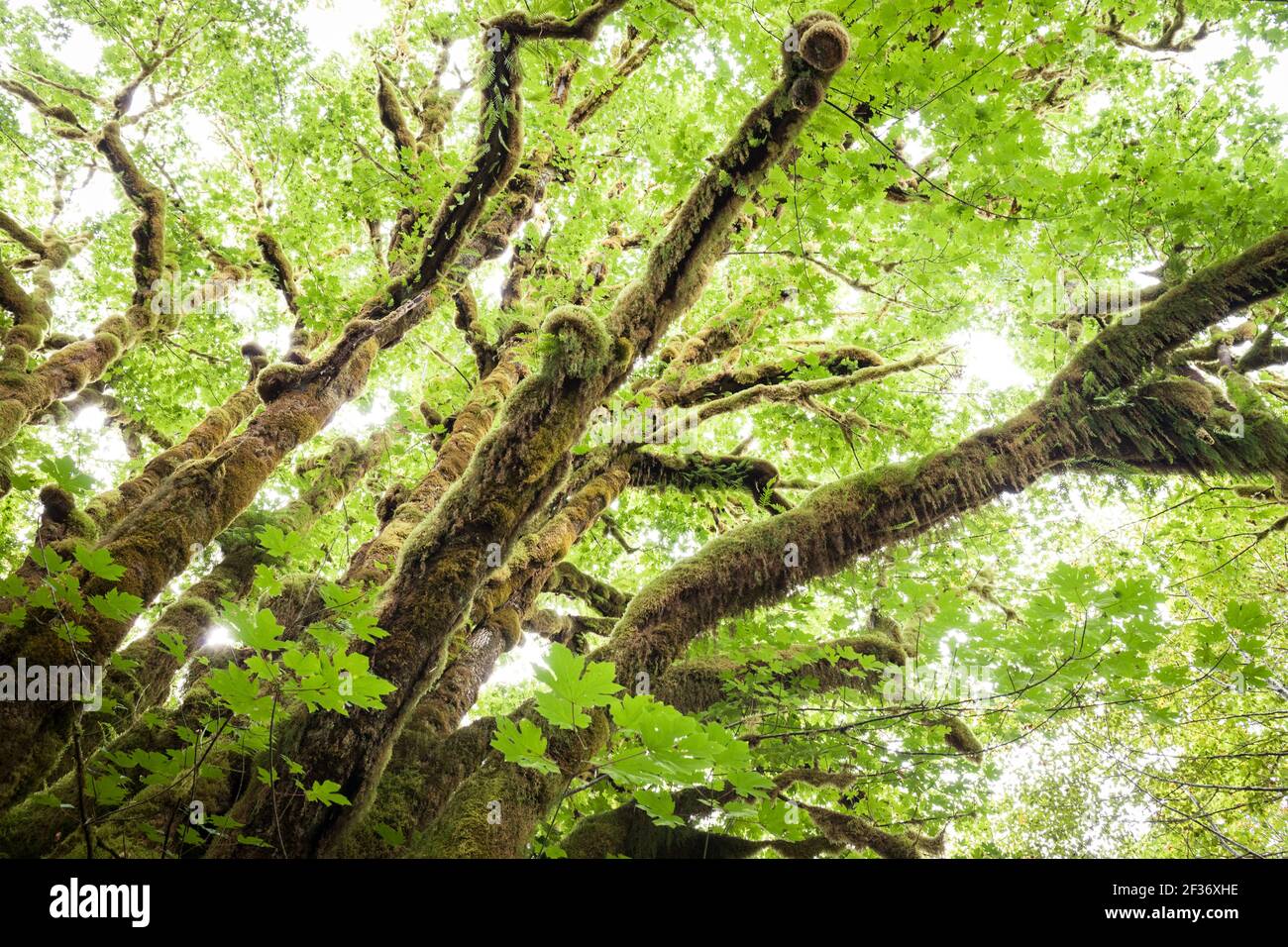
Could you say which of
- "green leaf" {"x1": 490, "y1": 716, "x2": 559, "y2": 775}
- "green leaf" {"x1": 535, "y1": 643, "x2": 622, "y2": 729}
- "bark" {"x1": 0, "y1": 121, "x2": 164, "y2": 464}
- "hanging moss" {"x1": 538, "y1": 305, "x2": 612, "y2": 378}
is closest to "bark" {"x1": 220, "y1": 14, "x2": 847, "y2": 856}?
"hanging moss" {"x1": 538, "y1": 305, "x2": 612, "y2": 378}

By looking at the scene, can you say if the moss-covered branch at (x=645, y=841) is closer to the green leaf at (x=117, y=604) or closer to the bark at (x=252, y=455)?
the green leaf at (x=117, y=604)

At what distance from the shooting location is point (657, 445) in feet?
24.5

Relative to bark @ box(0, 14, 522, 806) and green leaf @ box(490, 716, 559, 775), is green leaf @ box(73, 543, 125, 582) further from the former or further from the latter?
bark @ box(0, 14, 522, 806)

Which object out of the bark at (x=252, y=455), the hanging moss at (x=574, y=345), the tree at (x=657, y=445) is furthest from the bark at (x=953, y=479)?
the bark at (x=252, y=455)

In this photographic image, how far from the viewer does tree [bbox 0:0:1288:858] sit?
297 centimetres

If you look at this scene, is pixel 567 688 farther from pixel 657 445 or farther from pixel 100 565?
pixel 657 445

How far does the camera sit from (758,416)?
859 cm

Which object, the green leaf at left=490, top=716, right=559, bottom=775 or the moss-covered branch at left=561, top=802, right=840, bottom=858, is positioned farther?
the moss-covered branch at left=561, top=802, right=840, bottom=858

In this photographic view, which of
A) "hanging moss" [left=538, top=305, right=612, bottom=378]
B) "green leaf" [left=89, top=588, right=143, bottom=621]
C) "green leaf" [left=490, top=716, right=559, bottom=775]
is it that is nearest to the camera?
"green leaf" [left=490, top=716, right=559, bottom=775]

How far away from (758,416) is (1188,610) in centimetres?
697
